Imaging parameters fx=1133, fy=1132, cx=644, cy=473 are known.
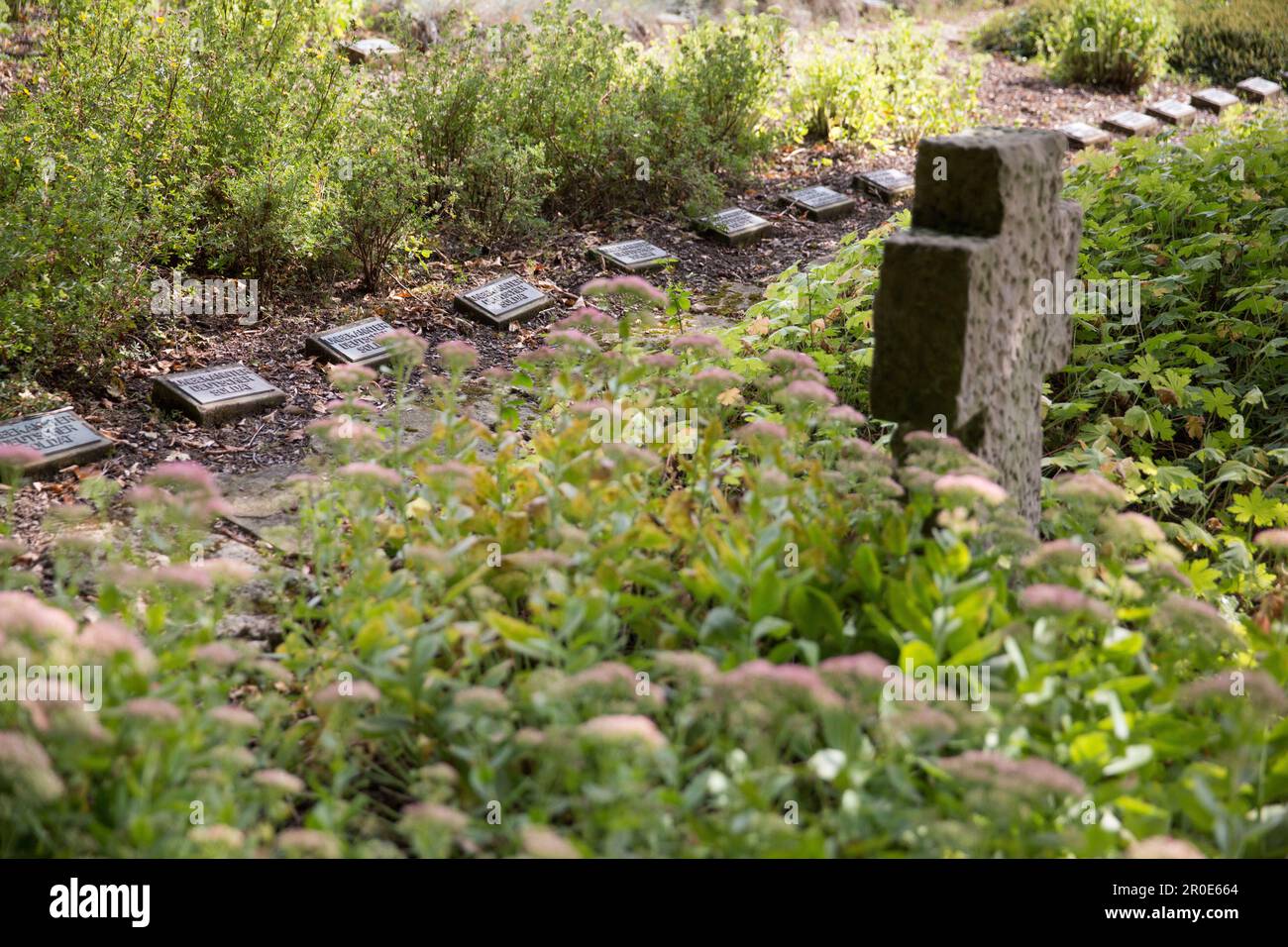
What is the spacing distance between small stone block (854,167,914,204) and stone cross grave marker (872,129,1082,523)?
445 centimetres

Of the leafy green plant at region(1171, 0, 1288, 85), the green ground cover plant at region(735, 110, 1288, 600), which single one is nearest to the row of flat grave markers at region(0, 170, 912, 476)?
the green ground cover plant at region(735, 110, 1288, 600)

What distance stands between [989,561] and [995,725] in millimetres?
668

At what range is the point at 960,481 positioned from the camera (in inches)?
99.9

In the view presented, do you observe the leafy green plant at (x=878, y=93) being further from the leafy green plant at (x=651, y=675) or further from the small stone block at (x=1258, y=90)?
the leafy green plant at (x=651, y=675)

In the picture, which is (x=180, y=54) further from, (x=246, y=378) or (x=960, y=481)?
(x=960, y=481)

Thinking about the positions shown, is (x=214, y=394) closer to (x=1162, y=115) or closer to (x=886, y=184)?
(x=886, y=184)

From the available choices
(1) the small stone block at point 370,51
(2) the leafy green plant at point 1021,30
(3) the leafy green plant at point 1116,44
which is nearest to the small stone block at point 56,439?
(1) the small stone block at point 370,51

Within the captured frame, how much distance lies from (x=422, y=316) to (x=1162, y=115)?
25.0 feet

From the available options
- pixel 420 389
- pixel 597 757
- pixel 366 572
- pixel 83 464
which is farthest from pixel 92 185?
pixel 597 757

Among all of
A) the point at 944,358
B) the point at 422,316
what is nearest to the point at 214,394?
the point at 422,316

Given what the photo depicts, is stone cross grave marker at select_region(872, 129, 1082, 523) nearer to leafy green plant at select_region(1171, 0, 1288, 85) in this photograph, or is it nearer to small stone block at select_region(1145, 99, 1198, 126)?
small stone block at select_region(1145, 99, 1198, 126)

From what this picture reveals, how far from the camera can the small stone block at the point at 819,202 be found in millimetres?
7230

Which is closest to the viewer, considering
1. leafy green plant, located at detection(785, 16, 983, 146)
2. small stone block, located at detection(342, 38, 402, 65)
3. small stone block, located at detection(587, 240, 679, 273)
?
small stone block, located at detection(587, 240, 679, 273)

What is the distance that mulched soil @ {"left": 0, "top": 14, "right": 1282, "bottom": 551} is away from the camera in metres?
4.06
